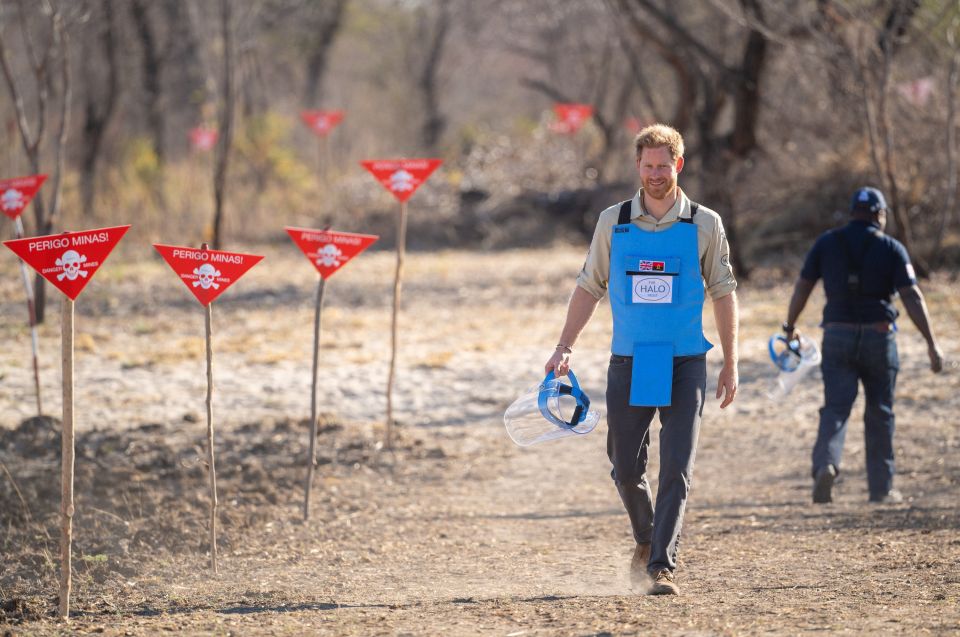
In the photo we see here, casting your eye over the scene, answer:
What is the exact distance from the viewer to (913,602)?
4.82 m

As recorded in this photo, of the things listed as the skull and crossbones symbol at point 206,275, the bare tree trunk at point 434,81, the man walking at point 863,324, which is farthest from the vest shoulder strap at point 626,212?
the bare tree trunk at point 434,81

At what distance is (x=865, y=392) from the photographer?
713 cm

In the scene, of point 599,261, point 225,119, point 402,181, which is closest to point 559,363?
point 599,261

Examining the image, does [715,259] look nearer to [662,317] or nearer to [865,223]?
[662,317]

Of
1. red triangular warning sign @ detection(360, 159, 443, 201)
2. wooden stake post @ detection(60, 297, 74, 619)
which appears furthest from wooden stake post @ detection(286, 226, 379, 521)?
wooden stake post @ detection(60, 297, 74, 619)

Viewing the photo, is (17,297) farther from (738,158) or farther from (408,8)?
(408,8)

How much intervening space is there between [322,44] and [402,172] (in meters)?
28.9

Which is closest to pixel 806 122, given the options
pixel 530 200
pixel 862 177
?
pixel 862 177

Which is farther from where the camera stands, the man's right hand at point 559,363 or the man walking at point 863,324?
the man walking at point 863,324

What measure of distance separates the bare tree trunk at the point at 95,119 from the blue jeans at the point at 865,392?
1582 cm

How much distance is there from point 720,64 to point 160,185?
963 cm

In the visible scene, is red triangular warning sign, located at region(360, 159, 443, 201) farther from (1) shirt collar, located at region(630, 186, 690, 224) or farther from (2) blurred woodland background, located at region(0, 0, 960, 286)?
(1) shirt collar, located at region(630, 186, 690, 224)

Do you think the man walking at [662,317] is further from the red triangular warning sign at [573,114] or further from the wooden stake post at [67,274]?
the red triangular warning sign at [573,114]

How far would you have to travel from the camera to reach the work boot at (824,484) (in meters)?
7.16
